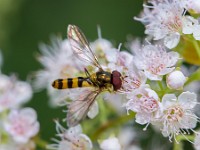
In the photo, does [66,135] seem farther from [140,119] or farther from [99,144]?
[140,119]

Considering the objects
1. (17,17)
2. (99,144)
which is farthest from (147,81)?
(17,17)

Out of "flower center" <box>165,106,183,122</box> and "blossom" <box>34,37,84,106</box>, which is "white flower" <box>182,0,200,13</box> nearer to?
"flower center" <box>165,106,183,122</box>

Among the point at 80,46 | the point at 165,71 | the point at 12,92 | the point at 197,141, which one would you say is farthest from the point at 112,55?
the point at 12,92

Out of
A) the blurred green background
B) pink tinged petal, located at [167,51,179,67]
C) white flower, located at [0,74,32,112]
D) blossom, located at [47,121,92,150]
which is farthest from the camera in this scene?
the blurred green background

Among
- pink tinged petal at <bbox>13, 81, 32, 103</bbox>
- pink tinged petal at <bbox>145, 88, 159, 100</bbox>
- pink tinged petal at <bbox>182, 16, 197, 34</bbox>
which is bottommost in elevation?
pink tinged petal at <bbox>145, 88, 159, 100</bbox>

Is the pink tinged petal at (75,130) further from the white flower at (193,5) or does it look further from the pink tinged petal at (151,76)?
the white flower at (193,5)

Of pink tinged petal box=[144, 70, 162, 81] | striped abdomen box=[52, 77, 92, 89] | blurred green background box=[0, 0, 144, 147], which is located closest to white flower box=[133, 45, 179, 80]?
pink tinged petal box=[144, 70, 162, 81]
